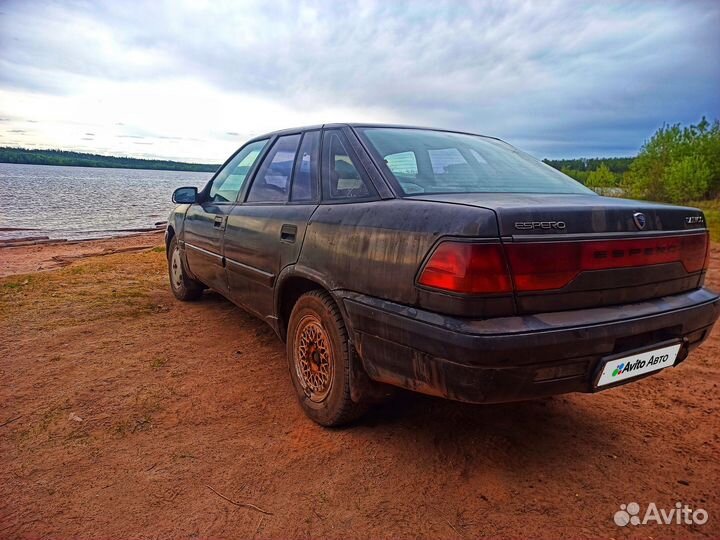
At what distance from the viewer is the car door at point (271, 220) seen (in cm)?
291

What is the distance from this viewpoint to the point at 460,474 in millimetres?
2227

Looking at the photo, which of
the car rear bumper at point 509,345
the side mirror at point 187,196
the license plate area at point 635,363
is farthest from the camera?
the side mirror at point 187,196

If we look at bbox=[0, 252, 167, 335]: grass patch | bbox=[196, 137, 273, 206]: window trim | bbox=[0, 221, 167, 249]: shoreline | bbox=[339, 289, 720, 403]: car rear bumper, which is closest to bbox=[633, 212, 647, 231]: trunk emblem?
bbox=[339, 289, 720, 403]: car rear bumper

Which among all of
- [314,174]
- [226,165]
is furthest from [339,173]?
[226,165]

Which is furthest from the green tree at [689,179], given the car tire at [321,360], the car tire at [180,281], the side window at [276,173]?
the car tire at [321,360]

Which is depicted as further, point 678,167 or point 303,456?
point 678,167

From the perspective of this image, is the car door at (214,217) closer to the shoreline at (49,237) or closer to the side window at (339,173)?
the side window at (339,173)

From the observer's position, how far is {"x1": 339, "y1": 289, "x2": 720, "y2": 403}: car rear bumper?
1.76 m

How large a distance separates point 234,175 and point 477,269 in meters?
3.02

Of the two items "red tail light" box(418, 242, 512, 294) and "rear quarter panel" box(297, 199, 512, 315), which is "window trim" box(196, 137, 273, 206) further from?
"red tail light" box(418, 242, 512, 294)

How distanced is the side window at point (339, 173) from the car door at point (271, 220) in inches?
3.8

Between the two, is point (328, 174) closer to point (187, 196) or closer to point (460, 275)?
point (460, 275)

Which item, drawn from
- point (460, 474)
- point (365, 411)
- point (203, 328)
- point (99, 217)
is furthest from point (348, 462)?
point (99, 217)

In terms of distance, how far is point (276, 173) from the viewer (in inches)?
135
